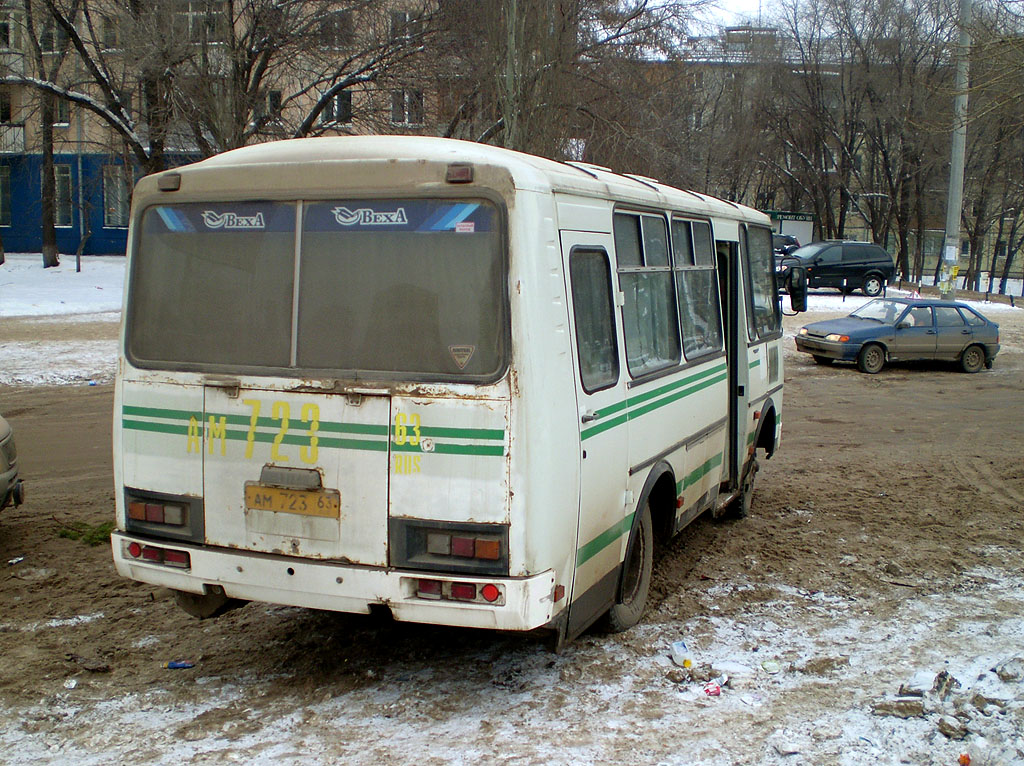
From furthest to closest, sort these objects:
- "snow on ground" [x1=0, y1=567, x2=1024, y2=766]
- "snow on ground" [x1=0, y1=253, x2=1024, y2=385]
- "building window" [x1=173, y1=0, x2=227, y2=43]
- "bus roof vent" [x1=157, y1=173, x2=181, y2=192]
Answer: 1. "building window" [x1=173, y1=0, x2=227, y2=43]
2. "snow on ground" [x1=0, y1=253, x2=1024, y2=385]
3. "bus roof vent" [x1=157, y1=173, x2=181, y2=192]
4. "snow on ground" [x1=0, y1=567, x2=1024, y2=766]

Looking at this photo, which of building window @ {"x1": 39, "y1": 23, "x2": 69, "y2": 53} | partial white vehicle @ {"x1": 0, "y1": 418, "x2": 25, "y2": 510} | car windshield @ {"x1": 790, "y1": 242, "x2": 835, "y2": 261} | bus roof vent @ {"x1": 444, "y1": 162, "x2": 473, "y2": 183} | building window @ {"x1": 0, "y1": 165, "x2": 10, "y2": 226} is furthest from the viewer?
building window @ {"x1": 0, "y1": 165, "x2": 10, "y2": 226}

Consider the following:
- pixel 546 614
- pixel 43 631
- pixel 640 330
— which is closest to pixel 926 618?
pixel 640 330

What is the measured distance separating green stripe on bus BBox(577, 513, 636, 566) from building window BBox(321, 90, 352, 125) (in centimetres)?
1850

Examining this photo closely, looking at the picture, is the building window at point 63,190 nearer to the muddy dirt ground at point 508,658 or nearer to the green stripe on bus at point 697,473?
the muddy dirt ground at point 508,658

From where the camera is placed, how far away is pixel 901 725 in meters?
4.55

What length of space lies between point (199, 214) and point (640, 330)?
7.95 feet

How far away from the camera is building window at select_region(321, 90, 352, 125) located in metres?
22.5

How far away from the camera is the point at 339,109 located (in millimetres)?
23469

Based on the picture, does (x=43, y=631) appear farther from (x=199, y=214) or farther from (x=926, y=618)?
(x=926, y=618)

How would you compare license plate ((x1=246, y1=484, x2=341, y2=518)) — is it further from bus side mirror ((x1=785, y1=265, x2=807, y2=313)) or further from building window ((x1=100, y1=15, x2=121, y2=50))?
building window ((x1=100, y1=15, x2=121, y2=50))

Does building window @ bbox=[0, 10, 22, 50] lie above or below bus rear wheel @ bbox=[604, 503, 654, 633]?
above

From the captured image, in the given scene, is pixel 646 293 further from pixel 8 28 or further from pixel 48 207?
pixel 48 207

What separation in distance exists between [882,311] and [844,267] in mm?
11514

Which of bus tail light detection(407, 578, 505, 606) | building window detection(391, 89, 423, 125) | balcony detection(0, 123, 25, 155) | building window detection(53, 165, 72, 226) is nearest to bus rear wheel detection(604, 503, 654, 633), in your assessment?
bus tail light detection(407, 578, 505, 606)
